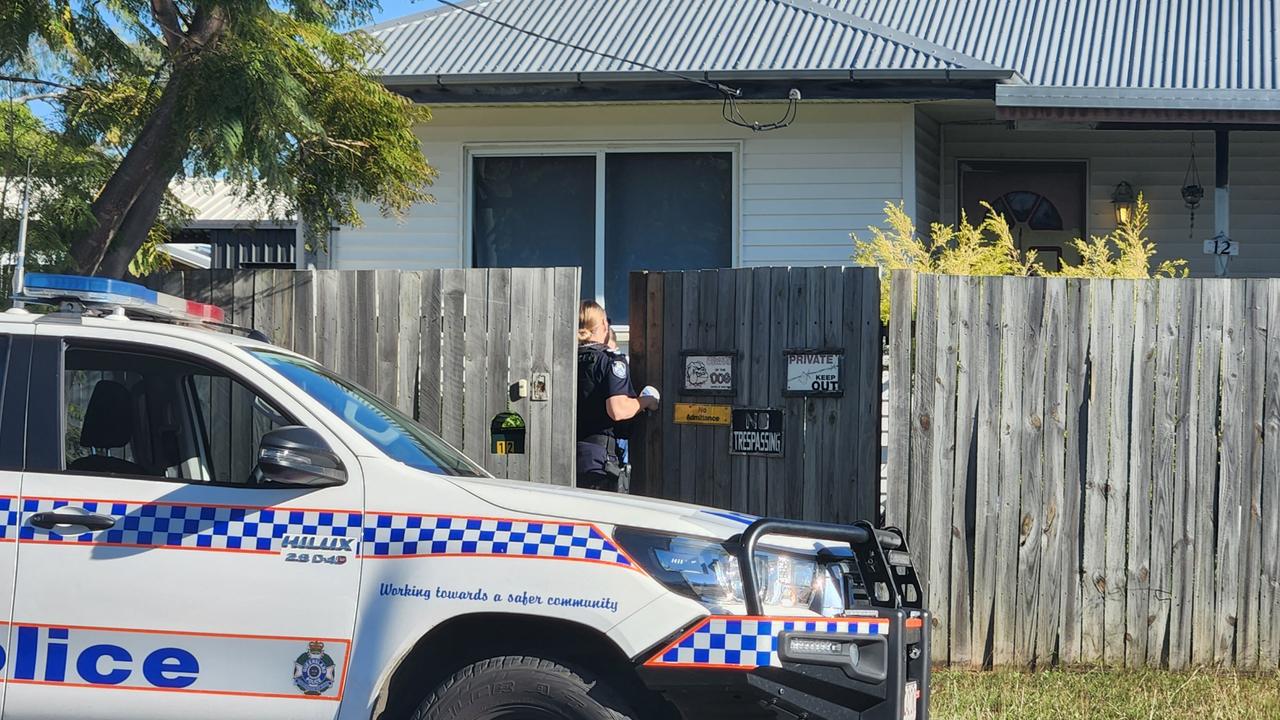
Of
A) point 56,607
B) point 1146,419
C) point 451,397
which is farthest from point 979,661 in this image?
point 56,607

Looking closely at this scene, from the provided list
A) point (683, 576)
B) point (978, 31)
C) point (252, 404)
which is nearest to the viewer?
point (683, 576)

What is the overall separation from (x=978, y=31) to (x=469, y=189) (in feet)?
16.2

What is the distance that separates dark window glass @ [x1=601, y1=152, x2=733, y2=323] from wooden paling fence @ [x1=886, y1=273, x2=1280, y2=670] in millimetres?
4695

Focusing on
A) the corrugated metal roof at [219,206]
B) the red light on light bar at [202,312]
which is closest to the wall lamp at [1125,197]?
the corrugated metal roof at [219,206]

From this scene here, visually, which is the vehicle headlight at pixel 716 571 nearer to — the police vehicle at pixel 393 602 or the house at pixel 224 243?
the police vehicle at pixel 393 602

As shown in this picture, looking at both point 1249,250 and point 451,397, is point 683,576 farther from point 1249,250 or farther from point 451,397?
point 1249,250

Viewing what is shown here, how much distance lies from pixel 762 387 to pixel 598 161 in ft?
15.7

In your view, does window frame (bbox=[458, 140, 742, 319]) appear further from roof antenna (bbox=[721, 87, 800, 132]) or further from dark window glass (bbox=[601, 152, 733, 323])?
roof antenna (bbox=[721, 87, 800, 132])

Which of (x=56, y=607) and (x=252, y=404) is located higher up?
(x=252, y=404)

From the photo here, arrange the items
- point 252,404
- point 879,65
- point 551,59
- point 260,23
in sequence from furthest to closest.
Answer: point 551,59 < point 879,65 < point 260,23 < point 252,404

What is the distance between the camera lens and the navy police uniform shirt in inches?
291

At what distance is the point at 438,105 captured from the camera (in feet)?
37.9

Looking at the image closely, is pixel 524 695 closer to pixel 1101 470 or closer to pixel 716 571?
pixel 716 571

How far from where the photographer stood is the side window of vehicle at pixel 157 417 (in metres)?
4.67
